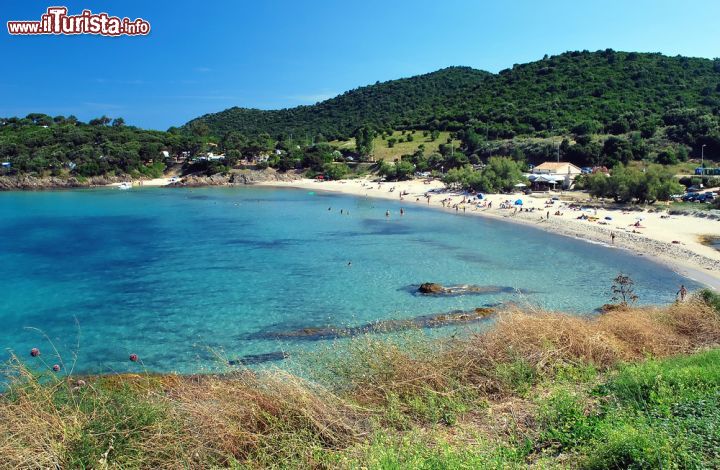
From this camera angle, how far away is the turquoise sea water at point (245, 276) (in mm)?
18719

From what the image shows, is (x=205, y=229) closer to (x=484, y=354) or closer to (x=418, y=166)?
(x=484, y=354)

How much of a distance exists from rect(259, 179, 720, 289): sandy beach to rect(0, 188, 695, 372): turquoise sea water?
1.90 m

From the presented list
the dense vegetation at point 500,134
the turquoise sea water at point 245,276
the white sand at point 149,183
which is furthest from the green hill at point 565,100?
the turquoise sea water at point 245,276

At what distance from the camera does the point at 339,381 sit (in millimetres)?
8078

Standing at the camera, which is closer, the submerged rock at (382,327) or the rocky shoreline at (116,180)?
the submerged rock at (382,327)

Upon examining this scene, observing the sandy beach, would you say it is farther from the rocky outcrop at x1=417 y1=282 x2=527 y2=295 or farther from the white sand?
the white sand

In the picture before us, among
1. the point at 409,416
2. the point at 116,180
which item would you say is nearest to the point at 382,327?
the point at 409,416

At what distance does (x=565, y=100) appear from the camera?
108 metres

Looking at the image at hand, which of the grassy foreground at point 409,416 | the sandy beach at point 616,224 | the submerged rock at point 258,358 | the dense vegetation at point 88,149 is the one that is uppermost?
the dense vegetation at point 88,149

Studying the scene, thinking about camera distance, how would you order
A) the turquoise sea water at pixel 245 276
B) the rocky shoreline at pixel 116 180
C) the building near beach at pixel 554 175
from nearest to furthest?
the turquoise sea water at pixel 245 276 < the building near beach at pixel 554 175 < the rocky shoreline at pixel 116 180

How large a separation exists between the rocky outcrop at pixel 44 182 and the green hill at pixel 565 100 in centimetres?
5947

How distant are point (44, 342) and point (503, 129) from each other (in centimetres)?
9300

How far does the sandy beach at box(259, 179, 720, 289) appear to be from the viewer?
30202 millimetres

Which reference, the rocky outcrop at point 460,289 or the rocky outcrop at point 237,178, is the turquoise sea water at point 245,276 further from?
the rocky outcrop at point 237,178
